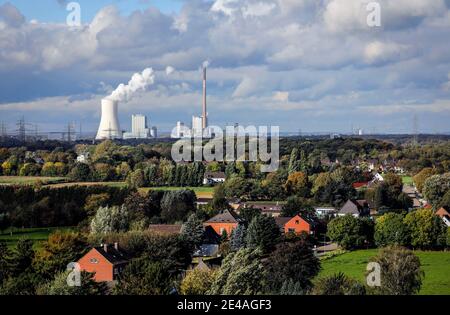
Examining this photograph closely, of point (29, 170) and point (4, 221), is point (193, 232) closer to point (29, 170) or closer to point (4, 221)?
point (4, 221)

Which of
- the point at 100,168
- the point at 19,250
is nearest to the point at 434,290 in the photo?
the point at 19,250

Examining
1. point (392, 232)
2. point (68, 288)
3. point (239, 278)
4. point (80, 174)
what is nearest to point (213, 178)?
point (80, 174)

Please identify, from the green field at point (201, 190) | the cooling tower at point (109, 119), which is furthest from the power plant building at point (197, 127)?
the green field at point (201, 190)

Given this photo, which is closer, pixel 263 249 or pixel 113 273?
pixel 113 273

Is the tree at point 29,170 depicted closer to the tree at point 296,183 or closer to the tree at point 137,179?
the tree at point 137,179

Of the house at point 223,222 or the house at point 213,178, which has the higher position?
the house at point 213,178
